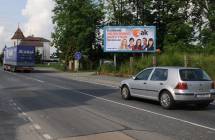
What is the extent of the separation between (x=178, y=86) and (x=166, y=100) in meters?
0.67

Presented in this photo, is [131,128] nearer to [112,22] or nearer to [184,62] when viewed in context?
[184,62]

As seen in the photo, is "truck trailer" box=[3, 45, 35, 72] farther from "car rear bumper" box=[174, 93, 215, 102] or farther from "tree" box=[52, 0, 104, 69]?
"car rear bumper" box=[174, 93, 215, 102]

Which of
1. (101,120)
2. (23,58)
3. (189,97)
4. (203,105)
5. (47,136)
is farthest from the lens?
(23,58)

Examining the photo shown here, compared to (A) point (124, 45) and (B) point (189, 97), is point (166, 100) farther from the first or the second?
(A) point (124, 45)

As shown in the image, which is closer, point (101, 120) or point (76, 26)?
point (101, 120)

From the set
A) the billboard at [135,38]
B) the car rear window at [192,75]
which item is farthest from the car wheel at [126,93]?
the billboard at [135,38]

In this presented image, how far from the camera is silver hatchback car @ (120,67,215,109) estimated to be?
1548cm

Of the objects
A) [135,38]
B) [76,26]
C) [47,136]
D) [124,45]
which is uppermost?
[76,26]

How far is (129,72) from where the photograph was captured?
4394cm

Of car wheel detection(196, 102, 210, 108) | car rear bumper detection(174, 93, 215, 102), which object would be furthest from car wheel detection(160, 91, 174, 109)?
car wheel detection(196, 102, 210, 108)

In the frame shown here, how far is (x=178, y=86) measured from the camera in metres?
15.5

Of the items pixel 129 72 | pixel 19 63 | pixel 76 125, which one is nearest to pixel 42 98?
pixel 76 125

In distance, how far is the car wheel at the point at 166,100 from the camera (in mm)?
15523

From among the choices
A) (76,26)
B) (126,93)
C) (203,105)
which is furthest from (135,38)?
(203,105)
